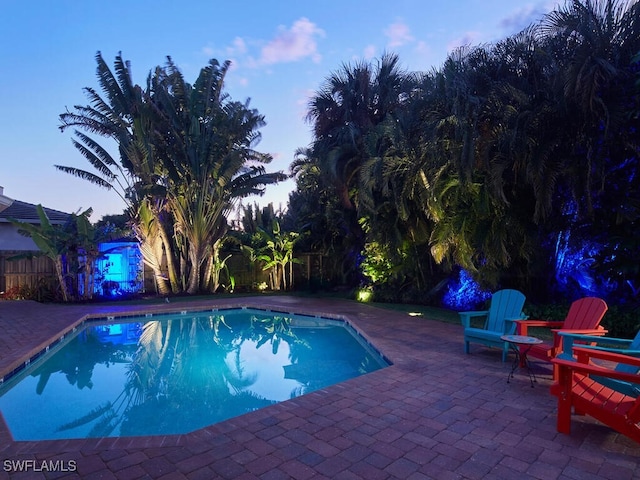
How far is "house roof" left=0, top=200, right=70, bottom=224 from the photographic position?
16.0 meters

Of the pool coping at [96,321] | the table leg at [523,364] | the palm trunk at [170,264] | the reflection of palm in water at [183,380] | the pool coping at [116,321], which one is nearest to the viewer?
the pool coping at [116,321]

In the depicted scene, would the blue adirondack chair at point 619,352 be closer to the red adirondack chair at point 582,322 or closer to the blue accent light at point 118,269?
the red adirondack chair at point 582,322

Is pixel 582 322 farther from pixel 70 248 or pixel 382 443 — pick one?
pixel 70 248

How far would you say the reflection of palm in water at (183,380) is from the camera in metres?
4.64

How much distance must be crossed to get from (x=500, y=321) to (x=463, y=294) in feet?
17.1

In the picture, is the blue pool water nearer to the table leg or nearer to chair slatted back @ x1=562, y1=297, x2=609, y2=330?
the table leg

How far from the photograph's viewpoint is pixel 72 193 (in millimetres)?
26797

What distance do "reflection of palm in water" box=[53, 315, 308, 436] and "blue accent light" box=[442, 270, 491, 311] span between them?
5.18m

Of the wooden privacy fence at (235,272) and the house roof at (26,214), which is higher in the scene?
the house roof at (26,214)

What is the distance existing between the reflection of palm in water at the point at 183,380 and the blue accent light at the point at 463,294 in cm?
518

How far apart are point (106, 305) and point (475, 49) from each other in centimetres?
1374

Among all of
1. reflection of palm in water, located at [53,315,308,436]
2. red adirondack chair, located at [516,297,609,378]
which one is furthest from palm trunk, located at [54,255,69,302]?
red adirondack chair, located at [516,297,609,378]

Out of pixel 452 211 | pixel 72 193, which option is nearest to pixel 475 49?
pixel 452 211

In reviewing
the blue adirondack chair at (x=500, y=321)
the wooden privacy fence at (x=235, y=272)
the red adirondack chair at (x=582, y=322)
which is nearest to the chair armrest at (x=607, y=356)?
the red adirondack chair at (x=582, y=322)
